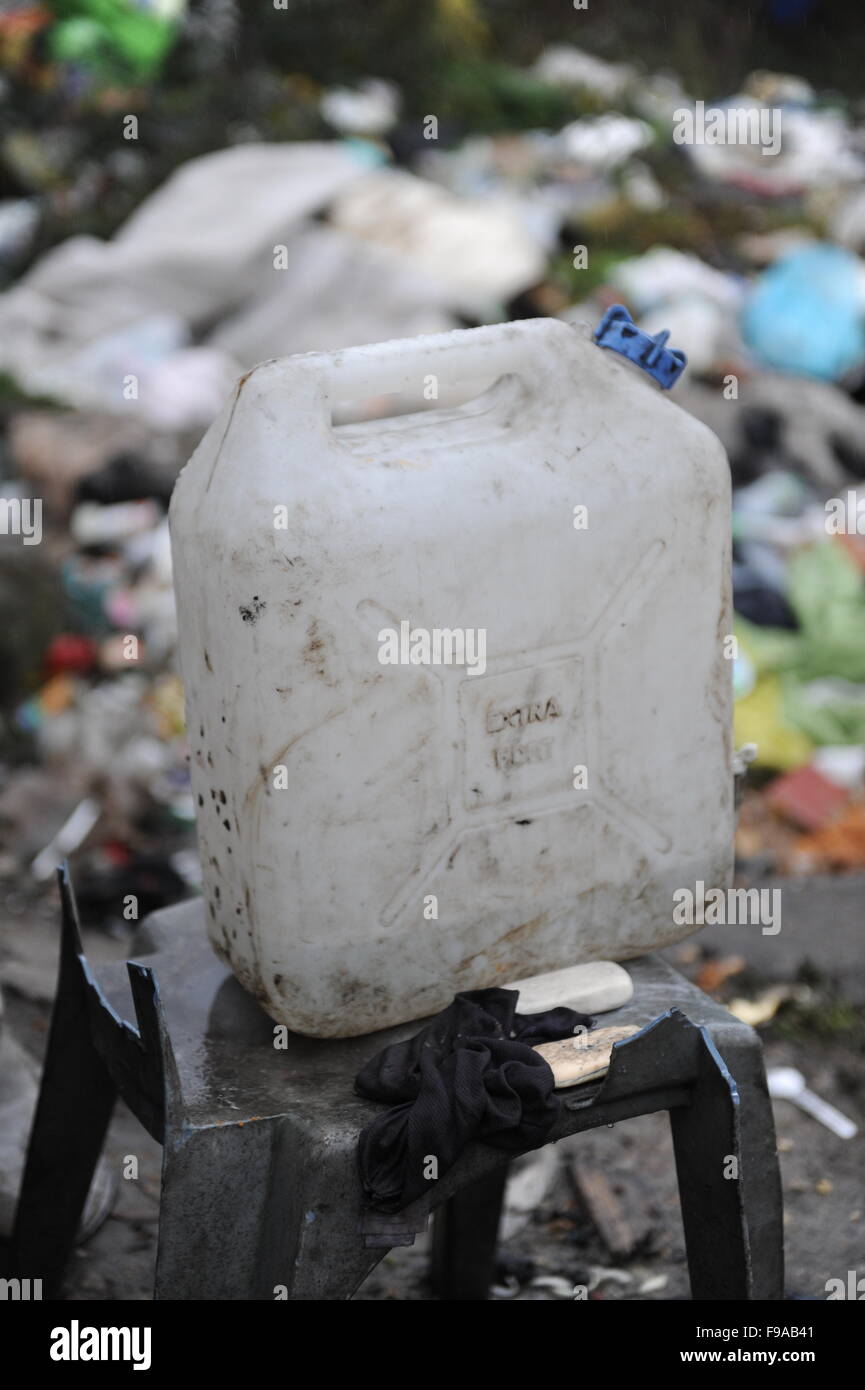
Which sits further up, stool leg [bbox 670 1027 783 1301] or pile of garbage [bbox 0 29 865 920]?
pile of garbage [bbox 0 29 865 920]

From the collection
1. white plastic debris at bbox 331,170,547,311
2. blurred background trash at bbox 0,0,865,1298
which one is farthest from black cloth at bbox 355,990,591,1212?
white plastic debris at bbox 331,170,547,311

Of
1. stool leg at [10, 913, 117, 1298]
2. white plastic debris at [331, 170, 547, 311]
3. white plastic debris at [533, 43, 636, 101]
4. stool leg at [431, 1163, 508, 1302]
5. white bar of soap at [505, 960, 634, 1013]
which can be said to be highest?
white plastic debris at [533, 43, 636, 101]

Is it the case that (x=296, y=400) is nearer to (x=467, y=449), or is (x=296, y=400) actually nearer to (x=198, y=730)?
(x=467, y=449)

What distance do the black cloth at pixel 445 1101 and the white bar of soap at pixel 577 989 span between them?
0.09 meters

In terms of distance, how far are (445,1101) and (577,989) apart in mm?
282

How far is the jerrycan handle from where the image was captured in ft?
5.73

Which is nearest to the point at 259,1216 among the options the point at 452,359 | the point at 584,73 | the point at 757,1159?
the point at 757,1159

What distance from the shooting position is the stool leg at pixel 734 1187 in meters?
1.81

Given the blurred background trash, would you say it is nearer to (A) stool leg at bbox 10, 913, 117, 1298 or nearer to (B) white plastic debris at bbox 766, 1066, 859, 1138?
(B) white plastic debris at bbox 766, 1066, 859, 1138

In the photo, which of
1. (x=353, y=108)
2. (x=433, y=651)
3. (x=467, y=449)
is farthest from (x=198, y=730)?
(x=353, y=108)

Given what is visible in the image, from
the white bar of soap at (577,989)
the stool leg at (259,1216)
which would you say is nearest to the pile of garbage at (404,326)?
the white bar of soap at (577,989)

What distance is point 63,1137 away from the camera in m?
2.19

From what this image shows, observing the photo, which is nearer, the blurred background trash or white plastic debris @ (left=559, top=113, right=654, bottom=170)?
the blurred background trash

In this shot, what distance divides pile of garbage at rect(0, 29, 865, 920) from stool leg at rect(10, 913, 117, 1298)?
1.47 meters
